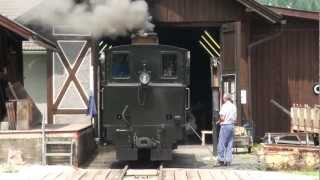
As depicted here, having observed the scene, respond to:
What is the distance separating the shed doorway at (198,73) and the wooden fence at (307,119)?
1070cm

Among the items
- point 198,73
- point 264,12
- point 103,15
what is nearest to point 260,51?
point 264,12

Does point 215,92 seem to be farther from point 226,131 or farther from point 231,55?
point 226,131

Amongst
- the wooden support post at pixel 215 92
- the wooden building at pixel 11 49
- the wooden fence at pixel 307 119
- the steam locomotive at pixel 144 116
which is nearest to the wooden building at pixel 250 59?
the wooden support post at pixel 215 92

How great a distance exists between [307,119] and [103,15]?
6.79 meters

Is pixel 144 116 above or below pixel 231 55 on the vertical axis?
below

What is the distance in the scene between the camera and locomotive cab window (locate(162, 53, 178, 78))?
1745 cm

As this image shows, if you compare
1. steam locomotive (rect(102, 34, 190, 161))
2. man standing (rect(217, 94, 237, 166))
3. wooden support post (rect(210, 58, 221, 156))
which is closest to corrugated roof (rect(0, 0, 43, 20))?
wooden support post (rect(210, 58, 221, 156))

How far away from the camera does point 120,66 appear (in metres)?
17.5

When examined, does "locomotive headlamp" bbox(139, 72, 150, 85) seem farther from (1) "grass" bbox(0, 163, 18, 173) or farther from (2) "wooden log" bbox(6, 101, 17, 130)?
(1) "grass" bbox(0, 163, 18, 173)

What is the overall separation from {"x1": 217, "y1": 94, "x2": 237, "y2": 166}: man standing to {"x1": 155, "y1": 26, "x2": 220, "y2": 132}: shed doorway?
11194 mm

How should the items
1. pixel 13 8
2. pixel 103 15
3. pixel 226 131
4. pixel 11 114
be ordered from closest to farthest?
pixel 226 131 → pixel 11 114 → pixel 103 15 → pixel 13 8

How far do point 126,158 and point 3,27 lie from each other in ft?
14.2

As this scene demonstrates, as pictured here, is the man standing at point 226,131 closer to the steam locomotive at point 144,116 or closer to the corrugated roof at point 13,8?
the steam locomotive at point 144,116

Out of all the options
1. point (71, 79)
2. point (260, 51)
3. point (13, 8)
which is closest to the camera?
point (71, 79)
